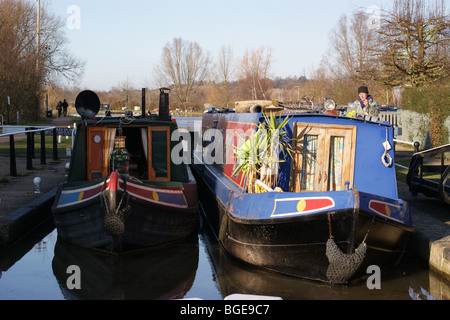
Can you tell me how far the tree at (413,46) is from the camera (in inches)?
817

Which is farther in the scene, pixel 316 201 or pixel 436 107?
pixel 436 107

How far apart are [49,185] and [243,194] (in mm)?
6274

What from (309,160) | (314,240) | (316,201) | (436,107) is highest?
(436,107)

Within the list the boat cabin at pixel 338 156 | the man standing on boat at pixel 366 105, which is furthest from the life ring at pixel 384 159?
the man standing on boat at pixel 366 105

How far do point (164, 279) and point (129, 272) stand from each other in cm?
56

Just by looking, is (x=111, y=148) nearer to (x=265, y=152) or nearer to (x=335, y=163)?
(x=265, y=152)

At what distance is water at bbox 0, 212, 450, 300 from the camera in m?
7.07

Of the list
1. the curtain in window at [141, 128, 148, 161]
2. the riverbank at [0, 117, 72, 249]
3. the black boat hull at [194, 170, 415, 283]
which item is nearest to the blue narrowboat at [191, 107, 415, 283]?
the black boat hull at [194, 170, 415, 283]

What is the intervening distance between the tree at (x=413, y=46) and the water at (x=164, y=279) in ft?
46.6

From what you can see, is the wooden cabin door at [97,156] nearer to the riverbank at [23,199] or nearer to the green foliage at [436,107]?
the riverbank at [23,199]

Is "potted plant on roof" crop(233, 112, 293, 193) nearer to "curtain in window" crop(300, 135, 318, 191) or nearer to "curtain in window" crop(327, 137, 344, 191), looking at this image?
"curtain in window" crop(300, 135, 318, 191)

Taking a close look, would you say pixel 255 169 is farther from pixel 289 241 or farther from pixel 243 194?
pixel 289 241

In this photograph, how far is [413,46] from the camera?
71.3ft

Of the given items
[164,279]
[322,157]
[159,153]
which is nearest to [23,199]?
[159,153]
